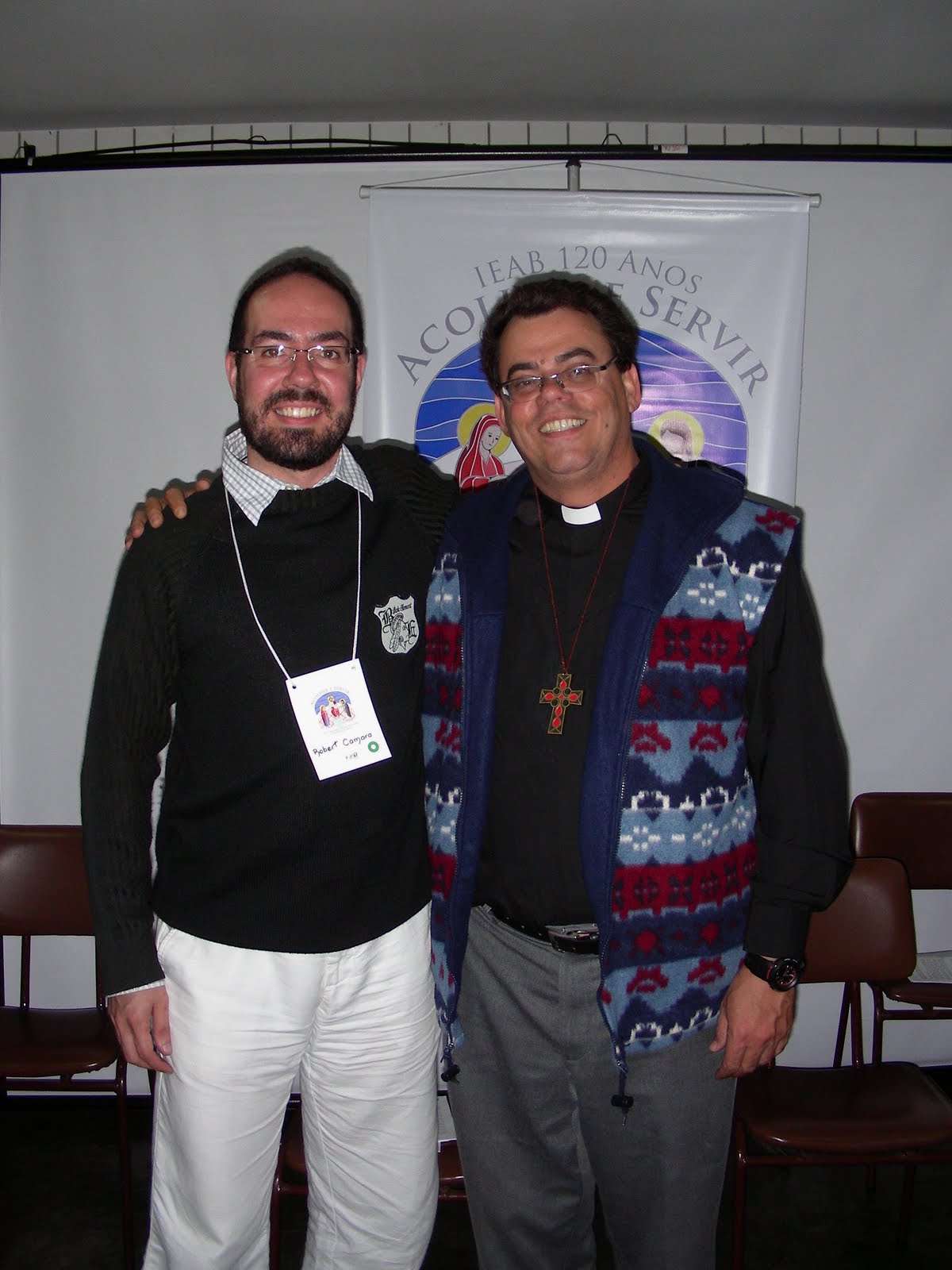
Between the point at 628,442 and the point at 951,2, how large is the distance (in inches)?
63.2

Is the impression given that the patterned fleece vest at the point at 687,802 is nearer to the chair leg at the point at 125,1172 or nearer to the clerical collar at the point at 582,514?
the clerical collar at the point at 582,514

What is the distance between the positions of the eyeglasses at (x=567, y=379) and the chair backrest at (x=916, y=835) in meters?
1.94

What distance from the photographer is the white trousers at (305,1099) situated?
1708 mm

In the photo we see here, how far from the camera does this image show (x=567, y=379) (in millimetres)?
1778

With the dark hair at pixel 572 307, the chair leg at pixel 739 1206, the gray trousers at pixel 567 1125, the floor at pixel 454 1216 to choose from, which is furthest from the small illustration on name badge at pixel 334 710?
the floor at pixel 454 1216

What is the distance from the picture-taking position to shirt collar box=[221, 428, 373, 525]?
Result: 5.83ft

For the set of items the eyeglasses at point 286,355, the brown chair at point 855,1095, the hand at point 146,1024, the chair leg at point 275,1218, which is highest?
the eyeglasses at point 286,355

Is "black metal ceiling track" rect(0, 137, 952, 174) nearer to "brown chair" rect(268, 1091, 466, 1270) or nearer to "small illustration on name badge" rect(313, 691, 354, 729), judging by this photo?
"small illustration on name badge" rect(313, 691, 354, 729)

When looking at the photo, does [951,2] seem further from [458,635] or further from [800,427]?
[458,635]

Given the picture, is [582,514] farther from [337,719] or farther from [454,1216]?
[454,1216]

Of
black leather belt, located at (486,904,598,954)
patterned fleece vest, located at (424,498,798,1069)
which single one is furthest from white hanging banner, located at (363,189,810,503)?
black leather belt, located at (486,904,598,954)

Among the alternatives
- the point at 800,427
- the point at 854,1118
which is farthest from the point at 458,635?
the point at 800,427

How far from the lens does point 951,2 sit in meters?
2.36

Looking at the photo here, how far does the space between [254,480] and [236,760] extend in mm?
539
